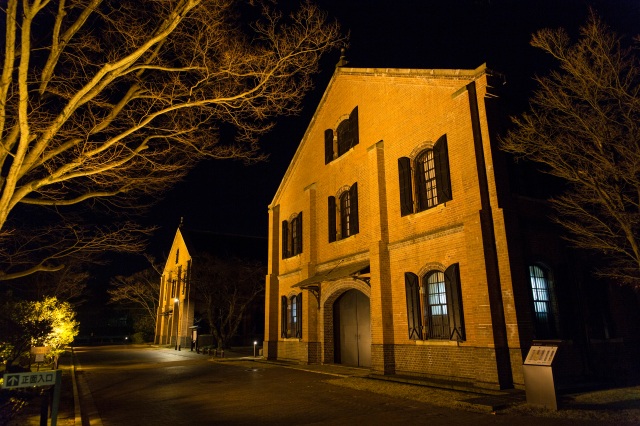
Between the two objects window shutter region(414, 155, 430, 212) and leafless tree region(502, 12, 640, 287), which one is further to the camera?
window shutter region(414, 155, 430, 212)

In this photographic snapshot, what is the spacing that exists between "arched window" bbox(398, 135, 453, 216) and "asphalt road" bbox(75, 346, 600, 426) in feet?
19.8

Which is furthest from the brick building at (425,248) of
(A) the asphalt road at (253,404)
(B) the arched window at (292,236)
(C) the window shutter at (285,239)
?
(A) the asphalt road at (253,404)

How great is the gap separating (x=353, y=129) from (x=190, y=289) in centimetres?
2406

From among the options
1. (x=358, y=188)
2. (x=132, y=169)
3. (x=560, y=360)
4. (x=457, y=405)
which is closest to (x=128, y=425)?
(x=132, y=169)

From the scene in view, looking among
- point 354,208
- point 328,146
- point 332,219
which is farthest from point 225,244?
point 354,208

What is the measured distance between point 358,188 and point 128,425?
1143cm

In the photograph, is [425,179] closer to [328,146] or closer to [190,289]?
[328,146]

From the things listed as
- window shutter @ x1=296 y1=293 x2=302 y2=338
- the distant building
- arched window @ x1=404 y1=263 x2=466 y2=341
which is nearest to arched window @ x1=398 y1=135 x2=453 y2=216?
arched window @ x1=404 y1=263 x2=466 y2=341

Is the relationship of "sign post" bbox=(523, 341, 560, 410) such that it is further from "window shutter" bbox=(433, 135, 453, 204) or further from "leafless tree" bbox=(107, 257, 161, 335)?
"leafless tree" bbox=(107, 257, 161, 335)

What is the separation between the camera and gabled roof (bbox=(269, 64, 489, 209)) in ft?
40.3

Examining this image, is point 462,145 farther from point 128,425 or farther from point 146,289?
point 146,289

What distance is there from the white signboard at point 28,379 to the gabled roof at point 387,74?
12232 millimetres

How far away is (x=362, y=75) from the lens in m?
17.2

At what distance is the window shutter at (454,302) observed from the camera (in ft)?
37.2
